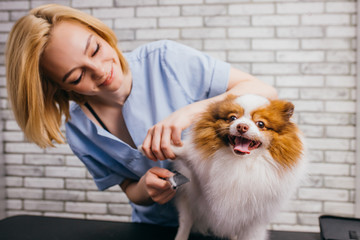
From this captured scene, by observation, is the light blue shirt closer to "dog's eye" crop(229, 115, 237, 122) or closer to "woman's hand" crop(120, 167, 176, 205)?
"woman's hand" crop(120, 167, 176, 205)

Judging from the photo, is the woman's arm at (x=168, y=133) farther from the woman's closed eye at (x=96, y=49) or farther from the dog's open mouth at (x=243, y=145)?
the woman's closed eye at (x=96, y=49)

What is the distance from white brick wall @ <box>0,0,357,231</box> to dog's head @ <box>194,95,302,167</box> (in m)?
1.23

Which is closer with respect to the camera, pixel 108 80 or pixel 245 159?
pixel 245 159

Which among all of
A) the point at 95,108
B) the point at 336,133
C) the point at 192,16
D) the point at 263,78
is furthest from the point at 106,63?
the point at 336,133

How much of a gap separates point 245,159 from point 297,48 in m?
1.36

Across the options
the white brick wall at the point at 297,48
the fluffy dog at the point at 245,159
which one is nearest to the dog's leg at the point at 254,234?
the fluffy dog at the point at 245,159

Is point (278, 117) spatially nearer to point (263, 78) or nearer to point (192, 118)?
point (192, 118)

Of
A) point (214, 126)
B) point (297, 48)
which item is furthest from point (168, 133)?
point (297, 48)

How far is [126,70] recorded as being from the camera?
3.24 ft

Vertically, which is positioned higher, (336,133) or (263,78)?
(263,78)

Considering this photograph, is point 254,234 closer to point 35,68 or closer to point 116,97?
point 116,97

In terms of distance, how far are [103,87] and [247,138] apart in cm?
49

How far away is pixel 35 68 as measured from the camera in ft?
2.66

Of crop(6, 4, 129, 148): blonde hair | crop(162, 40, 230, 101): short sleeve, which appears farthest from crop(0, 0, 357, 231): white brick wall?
crop(6, 4, 129, 148): blonde hair
